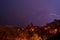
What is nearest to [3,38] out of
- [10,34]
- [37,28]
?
[10,34]

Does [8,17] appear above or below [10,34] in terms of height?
above

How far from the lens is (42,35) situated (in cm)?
170

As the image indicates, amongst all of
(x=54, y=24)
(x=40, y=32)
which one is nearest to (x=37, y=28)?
(x=40, y=32)

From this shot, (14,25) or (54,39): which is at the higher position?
(14,25)

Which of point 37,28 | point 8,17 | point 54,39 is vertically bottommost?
point 54,39

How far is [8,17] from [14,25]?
14 cm

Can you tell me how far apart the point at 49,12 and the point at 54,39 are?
0.31m

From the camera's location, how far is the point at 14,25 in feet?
5.75

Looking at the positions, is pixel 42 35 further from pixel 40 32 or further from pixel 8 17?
pixel 8 17

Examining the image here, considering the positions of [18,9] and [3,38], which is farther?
[18,9]

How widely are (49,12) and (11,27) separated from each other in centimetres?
45

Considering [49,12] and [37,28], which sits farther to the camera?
[49,12]

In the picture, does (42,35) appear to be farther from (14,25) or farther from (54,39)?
(14,25)

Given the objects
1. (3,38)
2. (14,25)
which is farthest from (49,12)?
(3,38)
